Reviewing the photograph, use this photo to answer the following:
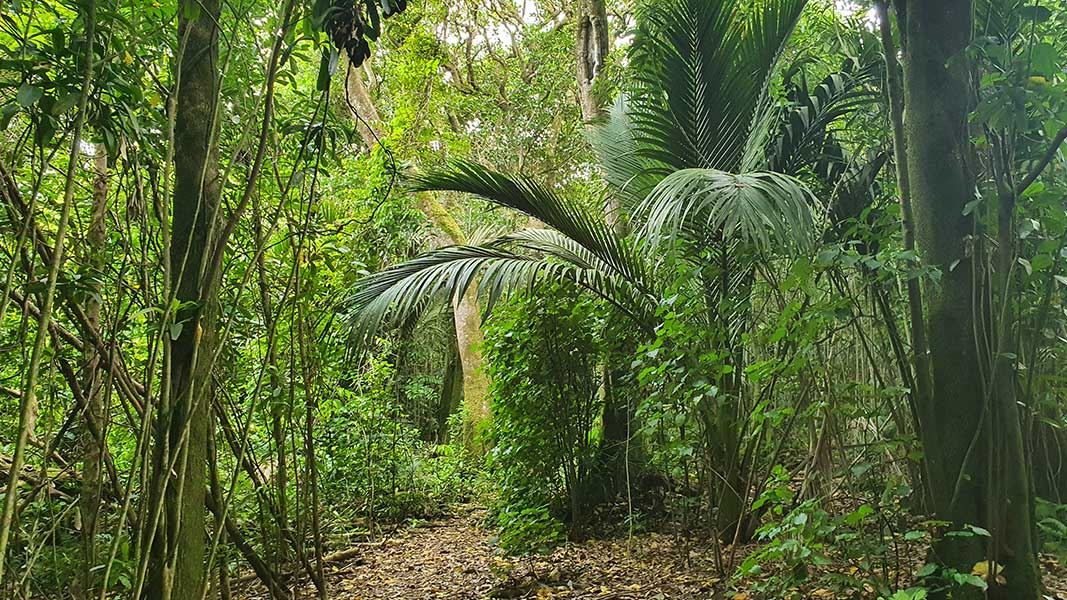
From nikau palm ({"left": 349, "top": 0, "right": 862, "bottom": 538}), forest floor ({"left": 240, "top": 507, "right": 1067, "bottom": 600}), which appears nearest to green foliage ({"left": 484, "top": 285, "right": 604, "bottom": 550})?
nikau palm ({"left": 349, "top": 0, "right": 862, "bottom": 538})

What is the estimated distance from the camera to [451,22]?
9.80 metres

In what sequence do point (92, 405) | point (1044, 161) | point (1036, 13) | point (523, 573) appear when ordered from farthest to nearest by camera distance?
point (523, 573), point (92, 405), point (1036, 13), point (1044, 161)

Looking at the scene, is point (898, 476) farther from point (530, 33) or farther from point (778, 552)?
point (530, 33)

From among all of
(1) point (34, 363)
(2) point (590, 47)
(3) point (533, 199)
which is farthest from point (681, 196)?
(2) point (590, 47)

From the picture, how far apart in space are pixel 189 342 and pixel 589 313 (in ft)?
10.1

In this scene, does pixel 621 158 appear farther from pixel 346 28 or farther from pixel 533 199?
pixel 346 28

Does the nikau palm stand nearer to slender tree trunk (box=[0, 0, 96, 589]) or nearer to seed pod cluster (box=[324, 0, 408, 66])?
seed pod cluster (box=[324, 0, 408, 66])

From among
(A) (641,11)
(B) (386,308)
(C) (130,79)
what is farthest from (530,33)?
(C) (130,79)

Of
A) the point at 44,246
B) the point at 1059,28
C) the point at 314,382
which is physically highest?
the point at 1059,28

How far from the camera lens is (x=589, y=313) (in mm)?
4449

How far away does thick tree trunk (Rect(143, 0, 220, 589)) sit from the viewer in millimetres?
1478

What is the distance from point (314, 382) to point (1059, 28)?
11.2ft

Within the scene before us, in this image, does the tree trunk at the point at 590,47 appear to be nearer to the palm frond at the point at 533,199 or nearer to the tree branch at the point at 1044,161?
the palm frond at the point at 533,199

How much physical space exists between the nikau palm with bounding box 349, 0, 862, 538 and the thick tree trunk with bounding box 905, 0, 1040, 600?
1.61ft
